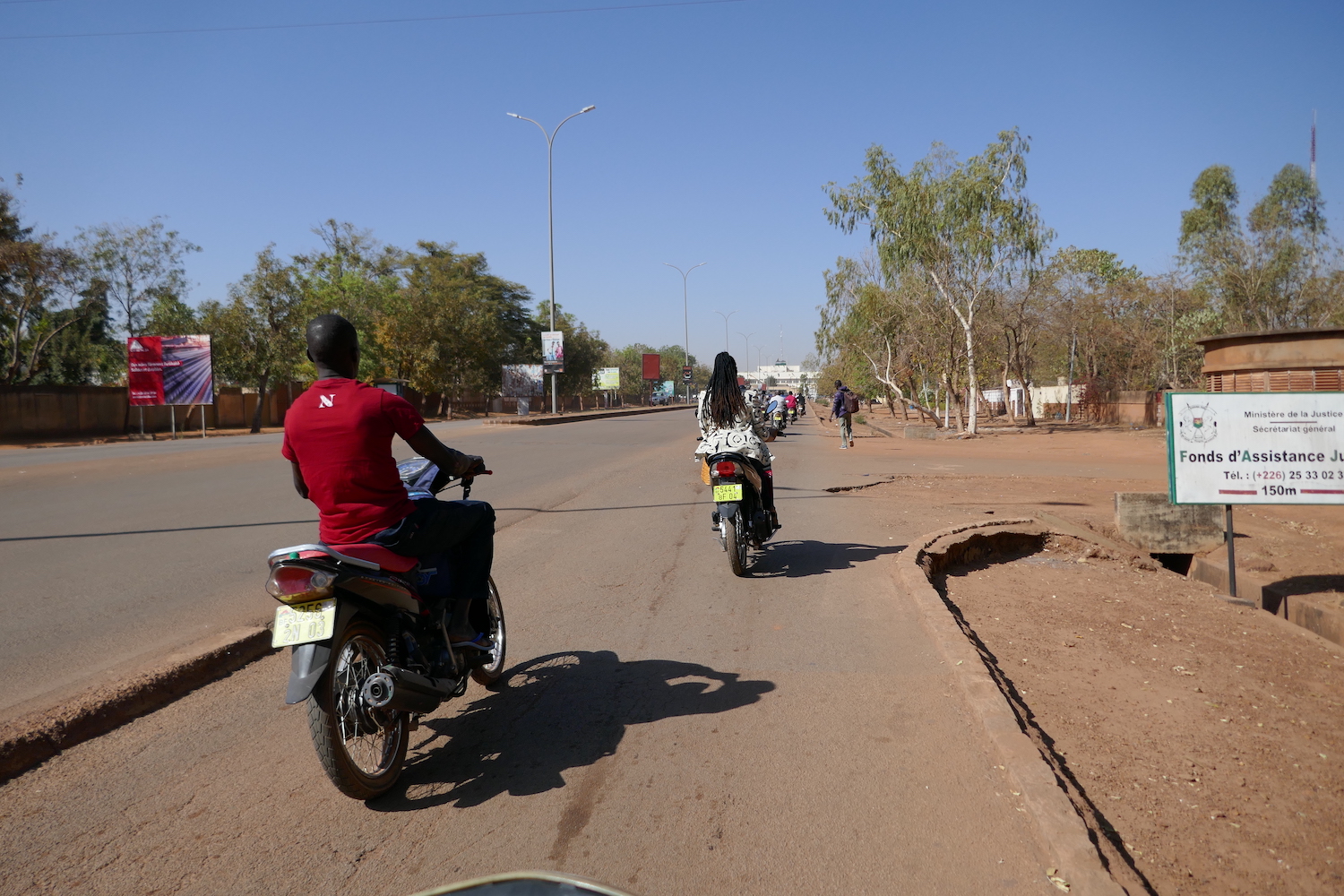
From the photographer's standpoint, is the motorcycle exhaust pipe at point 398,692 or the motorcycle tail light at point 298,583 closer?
the motorcycle tail light at point 298,583

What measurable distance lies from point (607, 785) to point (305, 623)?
1.27m

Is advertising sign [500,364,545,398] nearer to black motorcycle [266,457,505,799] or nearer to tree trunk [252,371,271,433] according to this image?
tree trunk [252,371,271,433]

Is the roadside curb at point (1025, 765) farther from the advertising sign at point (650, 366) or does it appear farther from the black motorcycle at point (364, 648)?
the advertising sign at point (650, 366)

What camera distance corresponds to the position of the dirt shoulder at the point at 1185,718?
3.07 m

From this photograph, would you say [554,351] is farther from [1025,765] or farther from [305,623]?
[1025,765]

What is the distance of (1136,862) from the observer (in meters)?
2.92

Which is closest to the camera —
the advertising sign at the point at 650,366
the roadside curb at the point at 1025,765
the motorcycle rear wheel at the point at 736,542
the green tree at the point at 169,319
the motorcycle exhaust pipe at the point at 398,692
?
the roadside curb at the point at 1025,765

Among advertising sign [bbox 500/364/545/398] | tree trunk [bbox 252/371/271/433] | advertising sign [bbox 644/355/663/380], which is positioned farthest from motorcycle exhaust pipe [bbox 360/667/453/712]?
advertising sign [bbox 644/355/663/380]

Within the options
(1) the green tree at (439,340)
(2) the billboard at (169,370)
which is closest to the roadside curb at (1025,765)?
(2) the billboard at (169,370)

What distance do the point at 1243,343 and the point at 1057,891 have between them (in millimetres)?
24458

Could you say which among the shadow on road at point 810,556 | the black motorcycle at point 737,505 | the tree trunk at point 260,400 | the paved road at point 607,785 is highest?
the tree trunk at point 260,400

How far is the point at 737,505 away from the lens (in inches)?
283

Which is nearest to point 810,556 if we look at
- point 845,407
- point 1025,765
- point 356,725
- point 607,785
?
point 1025,765

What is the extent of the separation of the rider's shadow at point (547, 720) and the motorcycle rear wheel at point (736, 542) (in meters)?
2.22
